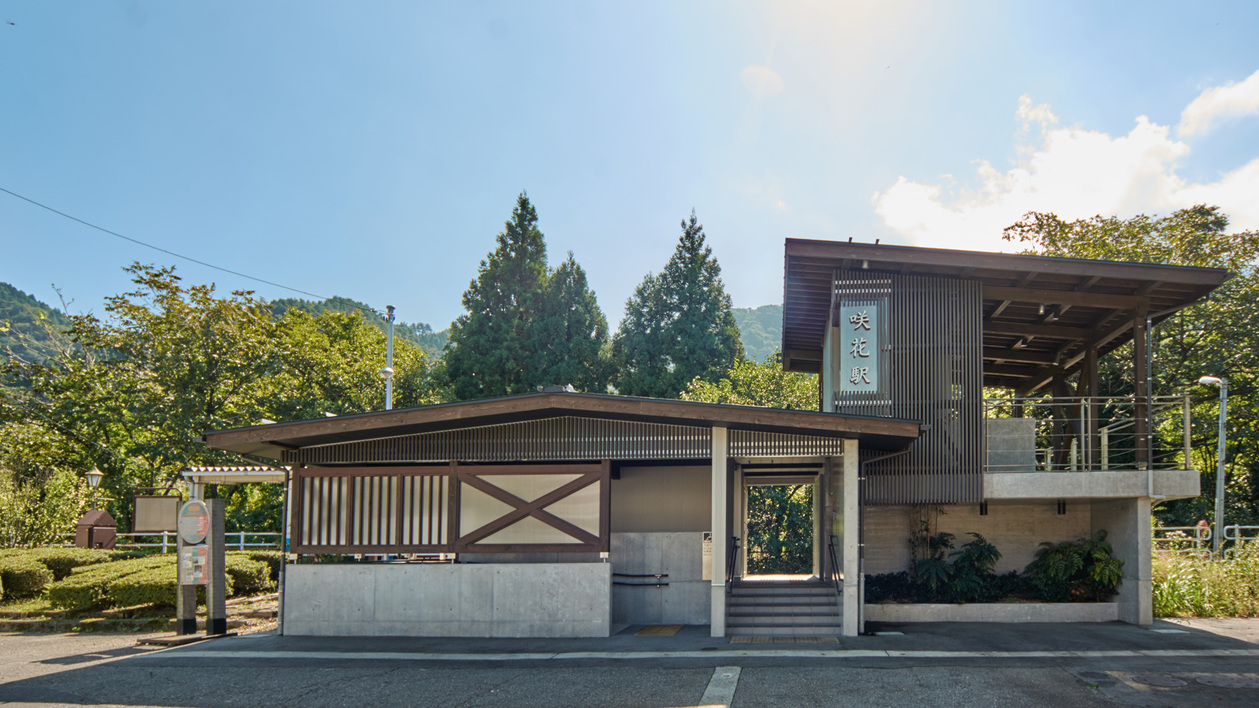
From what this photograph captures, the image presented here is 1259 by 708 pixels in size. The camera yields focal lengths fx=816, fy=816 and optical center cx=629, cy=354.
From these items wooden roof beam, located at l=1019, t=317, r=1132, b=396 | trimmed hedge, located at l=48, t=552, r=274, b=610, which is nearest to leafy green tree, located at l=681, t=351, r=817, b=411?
wooden roof beam, located at l=1019, t=317, r=1132, b=396

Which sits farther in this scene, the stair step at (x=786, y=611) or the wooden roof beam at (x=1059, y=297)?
the wooden roof beam at (x=1059, y=297)

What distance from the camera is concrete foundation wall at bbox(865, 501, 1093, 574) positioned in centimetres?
1477

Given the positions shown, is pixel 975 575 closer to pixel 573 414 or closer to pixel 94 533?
pixel 573 414

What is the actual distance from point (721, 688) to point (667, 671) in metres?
1.05

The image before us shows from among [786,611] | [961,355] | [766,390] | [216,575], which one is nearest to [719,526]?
[786,611]

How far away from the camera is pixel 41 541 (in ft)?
80.0

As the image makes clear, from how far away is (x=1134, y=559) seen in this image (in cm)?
1338

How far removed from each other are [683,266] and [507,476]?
38637mm

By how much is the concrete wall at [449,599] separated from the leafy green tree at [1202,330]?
20429mm

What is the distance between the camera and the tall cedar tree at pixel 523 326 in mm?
41812

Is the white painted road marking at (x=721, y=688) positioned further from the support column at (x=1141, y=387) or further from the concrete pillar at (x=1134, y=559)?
the support column at (x=1141, y=387)

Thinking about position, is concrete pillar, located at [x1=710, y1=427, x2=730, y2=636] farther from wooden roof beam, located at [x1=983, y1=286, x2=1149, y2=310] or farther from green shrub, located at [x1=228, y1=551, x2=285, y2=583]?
green shrub, located at [x1=228, y1=551, x2=285, y2=583]

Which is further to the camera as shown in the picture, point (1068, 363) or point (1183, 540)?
point (1068, 363)

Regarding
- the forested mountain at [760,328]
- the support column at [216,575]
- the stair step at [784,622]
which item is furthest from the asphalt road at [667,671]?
the forested mountain at [760,328]
